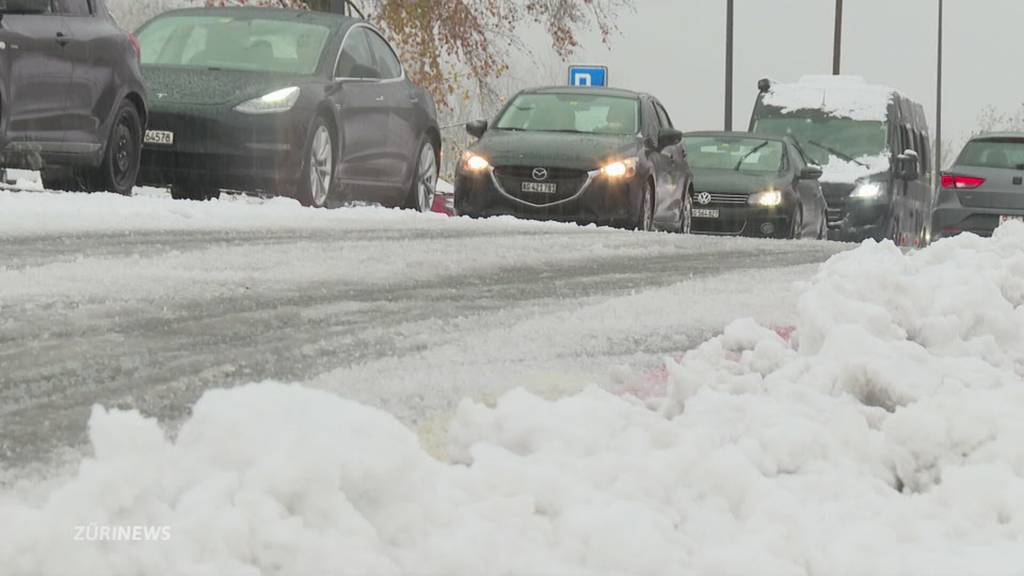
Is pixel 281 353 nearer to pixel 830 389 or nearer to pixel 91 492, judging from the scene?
pixel 830 389

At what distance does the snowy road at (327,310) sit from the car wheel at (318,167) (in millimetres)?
2735

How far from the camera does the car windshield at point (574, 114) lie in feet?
55.7

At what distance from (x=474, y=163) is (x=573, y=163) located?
3.20 feet

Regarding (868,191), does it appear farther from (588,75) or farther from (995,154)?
(588,75)

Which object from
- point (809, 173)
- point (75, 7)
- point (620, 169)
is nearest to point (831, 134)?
point (809, 173)

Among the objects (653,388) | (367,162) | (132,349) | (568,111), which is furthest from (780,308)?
(568,111)

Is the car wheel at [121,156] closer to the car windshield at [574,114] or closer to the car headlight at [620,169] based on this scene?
the car headlight at [620,169]

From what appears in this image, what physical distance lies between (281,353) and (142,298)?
127 cm

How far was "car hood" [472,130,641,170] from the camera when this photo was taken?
624 inches

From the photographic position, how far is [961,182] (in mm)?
20266

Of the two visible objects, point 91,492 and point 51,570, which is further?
point 91,492

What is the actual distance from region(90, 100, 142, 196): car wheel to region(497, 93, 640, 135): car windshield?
4.42 metres

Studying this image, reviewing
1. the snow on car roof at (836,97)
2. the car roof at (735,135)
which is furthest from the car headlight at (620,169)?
the snow on car roof at (836,97)

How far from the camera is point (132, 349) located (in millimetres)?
5496
